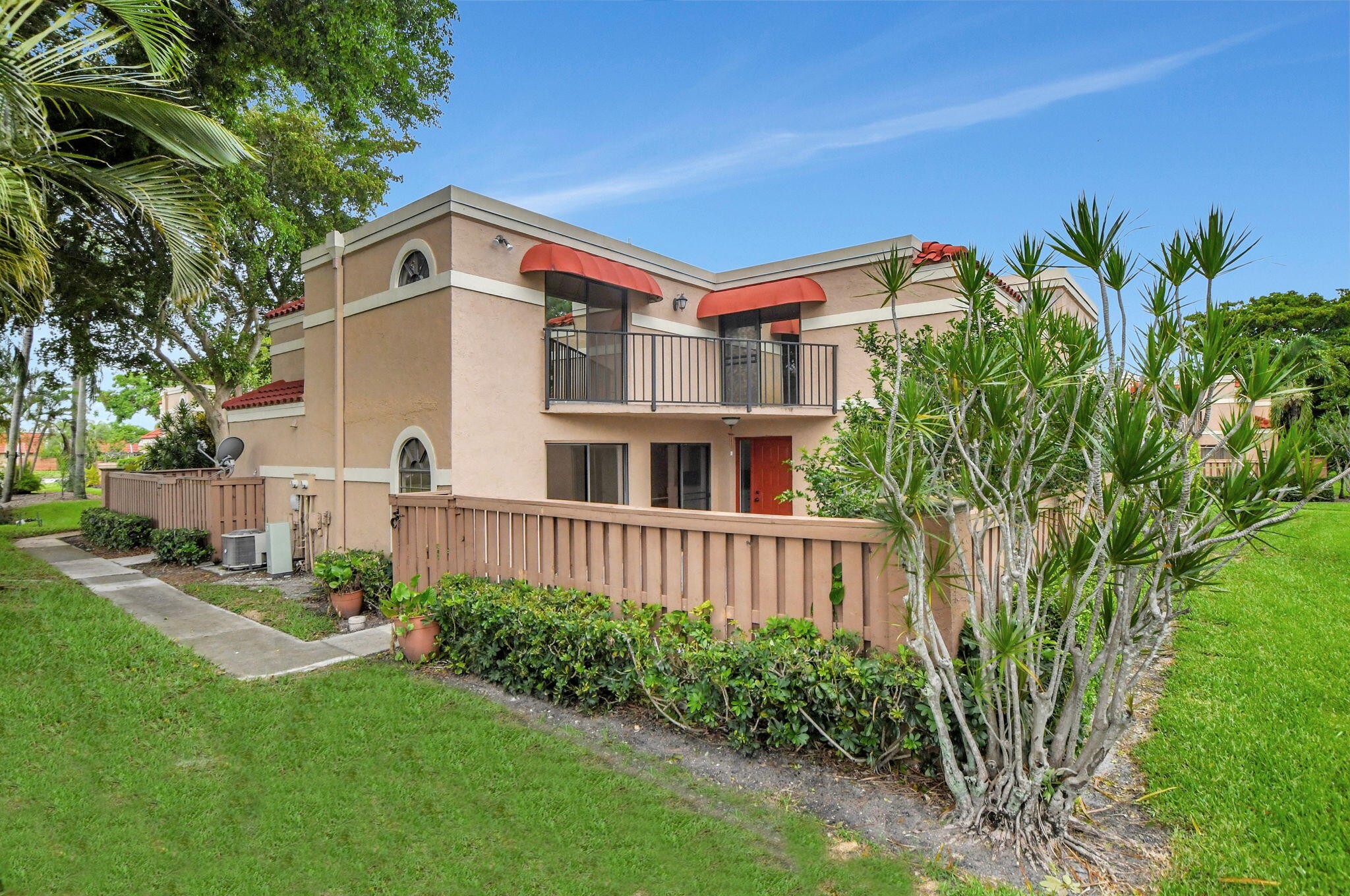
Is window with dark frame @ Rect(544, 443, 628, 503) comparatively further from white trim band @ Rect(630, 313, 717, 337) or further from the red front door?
the red front door

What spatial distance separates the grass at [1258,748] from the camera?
9.34 ft

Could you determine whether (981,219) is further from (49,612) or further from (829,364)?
(49,612)

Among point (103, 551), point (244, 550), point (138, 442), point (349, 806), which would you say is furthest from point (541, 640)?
point (138, 442)

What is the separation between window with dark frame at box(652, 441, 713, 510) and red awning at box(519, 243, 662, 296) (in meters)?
2.85

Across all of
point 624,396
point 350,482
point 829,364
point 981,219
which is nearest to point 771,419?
point 829,364

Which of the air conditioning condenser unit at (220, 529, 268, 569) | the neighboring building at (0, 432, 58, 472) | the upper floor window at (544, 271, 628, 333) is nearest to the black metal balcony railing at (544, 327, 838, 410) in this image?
the upper floor window at (544, 271, 628, 333)

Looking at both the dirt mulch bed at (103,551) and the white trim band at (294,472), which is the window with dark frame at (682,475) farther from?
the dirt mulch bed at (103,551)

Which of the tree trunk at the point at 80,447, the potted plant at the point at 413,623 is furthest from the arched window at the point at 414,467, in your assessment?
the tree trunk at the point at 80,447

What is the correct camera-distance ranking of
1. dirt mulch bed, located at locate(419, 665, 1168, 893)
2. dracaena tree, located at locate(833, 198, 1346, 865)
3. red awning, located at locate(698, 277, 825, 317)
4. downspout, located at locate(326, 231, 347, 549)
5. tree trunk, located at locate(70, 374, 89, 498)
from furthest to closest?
tree trunk, located at locate(70, 374, 89, 498), red awning, located at locate(698, 277, 825, 317), downspout, located at locate(326, 231, 347, 549), dirt mulch bed, located at locate(419, 665, 1168, 893), dracaena tree, located at locate(833, 198, 1346, 865)

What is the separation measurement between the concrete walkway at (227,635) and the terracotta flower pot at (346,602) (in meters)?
0.50

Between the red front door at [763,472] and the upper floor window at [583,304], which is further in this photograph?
the red front door at [763,472]

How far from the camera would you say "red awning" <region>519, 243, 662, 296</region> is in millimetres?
8914

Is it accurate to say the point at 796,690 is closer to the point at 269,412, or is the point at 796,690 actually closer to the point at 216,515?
the point at 216,515

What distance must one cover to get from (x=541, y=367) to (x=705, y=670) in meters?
6.13
